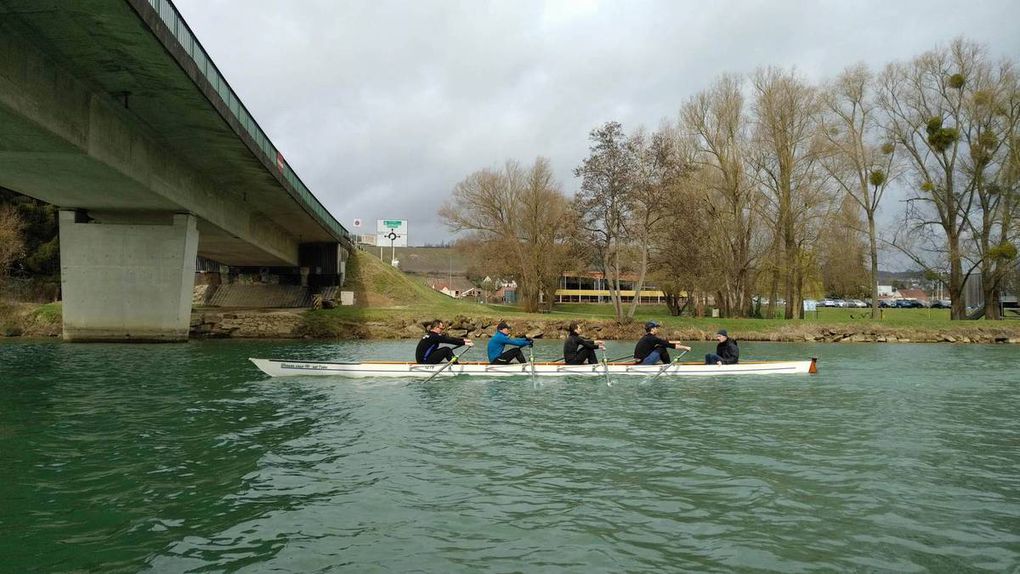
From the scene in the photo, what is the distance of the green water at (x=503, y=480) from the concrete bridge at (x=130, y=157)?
6177mm

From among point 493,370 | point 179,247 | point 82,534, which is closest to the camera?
point 82,534

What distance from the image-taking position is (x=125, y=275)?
88.5 feet

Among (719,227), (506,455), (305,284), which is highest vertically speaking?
(719,227)

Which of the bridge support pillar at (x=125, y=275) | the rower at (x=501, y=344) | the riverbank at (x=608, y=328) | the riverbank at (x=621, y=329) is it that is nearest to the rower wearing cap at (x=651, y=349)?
→ the rower at (x=501, y=344)

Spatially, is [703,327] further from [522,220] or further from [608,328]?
[522,220]

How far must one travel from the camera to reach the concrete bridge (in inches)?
507

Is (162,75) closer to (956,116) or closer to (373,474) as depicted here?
(373,474)

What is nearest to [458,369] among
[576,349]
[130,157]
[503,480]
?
[576,349]

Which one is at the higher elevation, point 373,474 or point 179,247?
point 179,247

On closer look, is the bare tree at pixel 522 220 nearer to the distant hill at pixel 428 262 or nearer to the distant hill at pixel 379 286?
the distant hill at pixel 379 286

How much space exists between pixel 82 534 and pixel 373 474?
314 cm

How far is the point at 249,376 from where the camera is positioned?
18547 mm

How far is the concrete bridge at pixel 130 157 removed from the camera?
1288 centimetres

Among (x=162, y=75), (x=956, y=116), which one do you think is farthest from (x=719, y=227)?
(x=162, y=75)
